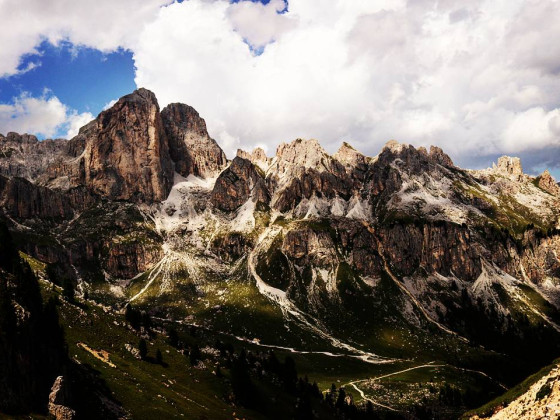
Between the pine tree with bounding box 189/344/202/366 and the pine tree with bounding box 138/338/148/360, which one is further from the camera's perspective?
the pine tree with bounding box 189/344/202/366

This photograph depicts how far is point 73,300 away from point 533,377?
11935 cm

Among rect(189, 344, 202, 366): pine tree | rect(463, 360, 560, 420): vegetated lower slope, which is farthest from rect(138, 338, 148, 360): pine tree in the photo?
rect(463, 360, 560, 420): vegetated lower slope

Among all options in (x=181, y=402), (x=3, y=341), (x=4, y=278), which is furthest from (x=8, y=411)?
(x=181, y=402)

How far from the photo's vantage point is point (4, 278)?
68.4 m

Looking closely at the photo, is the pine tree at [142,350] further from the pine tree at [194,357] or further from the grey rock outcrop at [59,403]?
the grey rock outcrop at [59,403]

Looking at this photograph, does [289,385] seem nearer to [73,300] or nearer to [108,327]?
[108,327]

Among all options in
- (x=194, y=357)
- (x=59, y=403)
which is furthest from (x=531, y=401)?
(x=194, y=357)

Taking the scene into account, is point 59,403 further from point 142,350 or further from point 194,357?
Answer: point 194,357

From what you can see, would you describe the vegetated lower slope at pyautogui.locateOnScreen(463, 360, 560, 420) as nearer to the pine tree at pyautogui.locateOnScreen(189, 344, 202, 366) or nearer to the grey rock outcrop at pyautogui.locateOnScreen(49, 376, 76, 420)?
the grey rock outcrop at pyautogui.locateOnScreen(49, 376, 76, 420)

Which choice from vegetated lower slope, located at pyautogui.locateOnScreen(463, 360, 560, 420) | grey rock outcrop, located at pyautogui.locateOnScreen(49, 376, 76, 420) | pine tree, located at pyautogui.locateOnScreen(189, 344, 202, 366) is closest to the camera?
A: grey rock outcrop, located at pyautogui.locateOnScreen(49, 376, 76, 420)

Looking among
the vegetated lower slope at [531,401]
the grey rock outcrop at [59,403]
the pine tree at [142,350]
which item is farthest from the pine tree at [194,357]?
the vegetated lower slope at [531,401]

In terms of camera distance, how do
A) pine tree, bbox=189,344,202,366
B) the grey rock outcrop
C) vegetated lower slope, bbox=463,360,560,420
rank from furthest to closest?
pine tree, bbox=189,344,202,366 → vegetated lower slope, bbox=463,360,560,420 → the grey rock outcrop

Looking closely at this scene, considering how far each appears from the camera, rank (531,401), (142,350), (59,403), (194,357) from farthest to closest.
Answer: (194,357) < (142,350) < (531,401) < (59,403)

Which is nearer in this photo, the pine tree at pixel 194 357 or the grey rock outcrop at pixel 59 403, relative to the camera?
the grey rock outcrop at pixel 59 403
